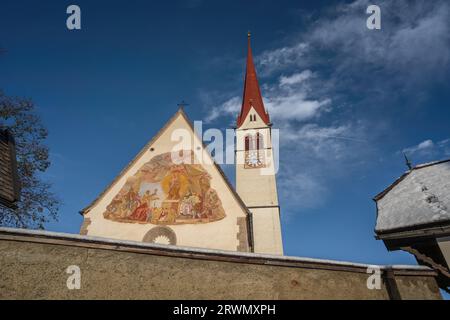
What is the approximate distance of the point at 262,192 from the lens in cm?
1852

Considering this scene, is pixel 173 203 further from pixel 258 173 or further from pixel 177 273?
pixel 258 173

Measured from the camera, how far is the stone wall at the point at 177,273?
3.63m

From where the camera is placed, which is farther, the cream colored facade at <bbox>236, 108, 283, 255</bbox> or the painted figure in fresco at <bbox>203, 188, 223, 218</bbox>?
the cream colored facade at <bbox>236, 108, 283, 255</bbox>

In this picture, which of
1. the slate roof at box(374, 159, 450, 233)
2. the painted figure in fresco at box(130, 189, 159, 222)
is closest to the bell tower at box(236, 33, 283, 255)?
the painted figure in fresco at box(130, 189, 159, 222)

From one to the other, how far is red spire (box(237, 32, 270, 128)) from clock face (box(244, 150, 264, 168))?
3900 mm

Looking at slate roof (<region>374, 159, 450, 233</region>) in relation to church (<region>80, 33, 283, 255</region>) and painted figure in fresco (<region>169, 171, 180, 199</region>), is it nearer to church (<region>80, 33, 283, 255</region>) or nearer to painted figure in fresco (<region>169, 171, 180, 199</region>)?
church (<region>80, 33, 283, 255</region>)

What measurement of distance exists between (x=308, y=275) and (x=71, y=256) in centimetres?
321

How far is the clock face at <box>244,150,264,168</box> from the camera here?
2033 centimetres

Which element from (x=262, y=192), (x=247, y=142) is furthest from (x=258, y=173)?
(x=247, y=142)

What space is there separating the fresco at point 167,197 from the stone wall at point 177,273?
262 inches

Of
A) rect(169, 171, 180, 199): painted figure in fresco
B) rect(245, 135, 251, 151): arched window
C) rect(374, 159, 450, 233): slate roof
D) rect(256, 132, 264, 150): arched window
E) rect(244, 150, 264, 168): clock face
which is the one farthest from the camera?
rect(245, 135, 251, 151): arched window

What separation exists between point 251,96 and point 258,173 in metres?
10.1

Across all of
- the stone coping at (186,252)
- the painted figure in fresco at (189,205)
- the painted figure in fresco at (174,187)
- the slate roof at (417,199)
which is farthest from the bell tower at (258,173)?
the stone coping at (186,252)
